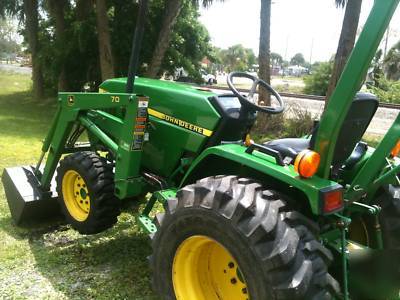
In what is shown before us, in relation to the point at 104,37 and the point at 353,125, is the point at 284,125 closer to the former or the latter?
the point at 104,37

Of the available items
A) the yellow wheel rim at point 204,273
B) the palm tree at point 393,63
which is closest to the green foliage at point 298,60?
the palm tree at point 393,63

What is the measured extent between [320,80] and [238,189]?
3258cm

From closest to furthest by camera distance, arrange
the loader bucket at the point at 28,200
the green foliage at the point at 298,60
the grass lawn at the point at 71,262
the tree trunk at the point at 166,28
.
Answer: the grass lawn at the point at 71,262, the loader bucket at the point at 28,200, the tree trunk at the point at 166,28, the green foliage at the point at 298,60

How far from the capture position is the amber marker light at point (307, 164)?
2217 mm

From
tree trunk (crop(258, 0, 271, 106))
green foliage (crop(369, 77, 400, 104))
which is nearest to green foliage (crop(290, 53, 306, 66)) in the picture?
green foliage (crop(369, 77, 400, 104))

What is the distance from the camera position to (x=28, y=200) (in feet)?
13.5

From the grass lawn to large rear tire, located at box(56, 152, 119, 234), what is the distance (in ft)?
0.81

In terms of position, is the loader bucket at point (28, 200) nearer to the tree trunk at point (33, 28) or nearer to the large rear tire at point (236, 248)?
the large rear tire at point (236, 248)

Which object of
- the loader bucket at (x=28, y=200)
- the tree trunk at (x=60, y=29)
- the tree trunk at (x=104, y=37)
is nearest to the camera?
the loader bucket at (x=28, y=200)

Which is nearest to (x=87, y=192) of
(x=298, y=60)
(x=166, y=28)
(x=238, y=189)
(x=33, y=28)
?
(x=238, y=189)

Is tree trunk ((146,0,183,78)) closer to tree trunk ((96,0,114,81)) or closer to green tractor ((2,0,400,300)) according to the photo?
tree trunk ((96,0,114,81))

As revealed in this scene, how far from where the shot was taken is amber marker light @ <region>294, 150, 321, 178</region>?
2217mm

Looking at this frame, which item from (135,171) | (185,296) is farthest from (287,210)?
(135,171)

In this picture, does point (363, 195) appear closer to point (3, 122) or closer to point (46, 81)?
point (3, 122)
